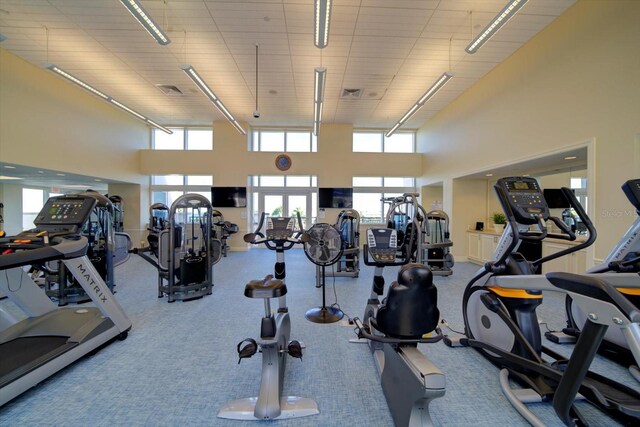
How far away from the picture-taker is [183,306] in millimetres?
3607

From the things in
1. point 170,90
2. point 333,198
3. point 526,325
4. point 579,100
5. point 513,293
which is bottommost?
point 526,325

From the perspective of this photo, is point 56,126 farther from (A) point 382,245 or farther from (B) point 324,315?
(A) point 382,245

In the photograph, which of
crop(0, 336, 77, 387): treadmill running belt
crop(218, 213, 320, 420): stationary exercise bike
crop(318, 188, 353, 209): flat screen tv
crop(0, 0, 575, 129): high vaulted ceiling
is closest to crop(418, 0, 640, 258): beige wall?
crop(0, 0, 575, 129): high vaulted ceiling

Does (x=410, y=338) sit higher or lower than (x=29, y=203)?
lower

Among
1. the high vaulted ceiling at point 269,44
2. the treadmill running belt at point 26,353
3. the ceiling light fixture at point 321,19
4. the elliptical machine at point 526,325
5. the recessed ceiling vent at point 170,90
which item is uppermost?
the high vaulted ceiling at point 269,44

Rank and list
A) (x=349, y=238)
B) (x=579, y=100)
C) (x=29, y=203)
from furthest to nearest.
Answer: (x=29, y=203) → (x=349, y=238) → (x=579, y=100)

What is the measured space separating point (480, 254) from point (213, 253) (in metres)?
6.45

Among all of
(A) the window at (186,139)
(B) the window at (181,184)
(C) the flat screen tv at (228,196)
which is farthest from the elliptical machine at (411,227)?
(A) the window at (186,139)

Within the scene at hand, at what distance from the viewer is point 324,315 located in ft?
10.4

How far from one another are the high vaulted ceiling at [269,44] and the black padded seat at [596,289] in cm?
439

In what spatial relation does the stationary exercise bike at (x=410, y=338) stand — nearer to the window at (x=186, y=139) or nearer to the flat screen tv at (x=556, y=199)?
the flat screen tv at (x=556, y=199)

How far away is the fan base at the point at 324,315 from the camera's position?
3118 millimetres

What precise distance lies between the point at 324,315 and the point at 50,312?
9.90 feet

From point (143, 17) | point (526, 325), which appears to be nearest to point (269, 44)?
point (143, 17)
